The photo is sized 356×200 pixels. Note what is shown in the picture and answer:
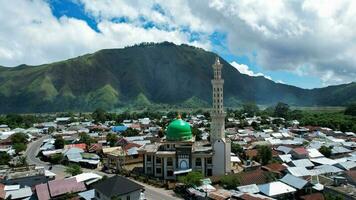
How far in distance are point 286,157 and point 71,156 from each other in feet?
122

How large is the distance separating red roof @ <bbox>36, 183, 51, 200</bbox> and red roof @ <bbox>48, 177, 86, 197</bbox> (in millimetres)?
503

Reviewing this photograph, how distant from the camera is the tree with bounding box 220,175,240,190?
3856cm

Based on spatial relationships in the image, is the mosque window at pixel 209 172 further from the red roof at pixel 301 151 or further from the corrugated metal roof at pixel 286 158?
the red roof at pixel 301 151

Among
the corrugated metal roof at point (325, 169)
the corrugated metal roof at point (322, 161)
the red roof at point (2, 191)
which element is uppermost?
the corrugated metal roof at point (322, 161)

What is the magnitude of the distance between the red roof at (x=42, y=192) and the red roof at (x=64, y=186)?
1.65 feet

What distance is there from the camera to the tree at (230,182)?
38562 millimetres

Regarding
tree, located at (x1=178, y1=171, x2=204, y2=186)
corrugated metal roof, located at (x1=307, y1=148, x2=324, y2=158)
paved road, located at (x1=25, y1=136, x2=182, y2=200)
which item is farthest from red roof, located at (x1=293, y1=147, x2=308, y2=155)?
paved road, located at (x1=25, y1=136, x2=182, y2=200)

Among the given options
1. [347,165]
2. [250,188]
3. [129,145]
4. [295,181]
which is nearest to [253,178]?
[250,188]

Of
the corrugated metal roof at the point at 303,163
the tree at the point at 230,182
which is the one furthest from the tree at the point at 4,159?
→ the corrugated metal roof at the point at 303,163

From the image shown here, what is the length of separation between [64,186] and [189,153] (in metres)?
16.9

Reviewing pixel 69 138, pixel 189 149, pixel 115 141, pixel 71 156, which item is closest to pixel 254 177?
pixel 189 149

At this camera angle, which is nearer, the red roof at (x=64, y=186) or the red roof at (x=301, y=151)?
the red roof at (x=64, y=186)

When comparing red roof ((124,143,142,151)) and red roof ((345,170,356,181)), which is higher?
red roof ((124,143,142,151))

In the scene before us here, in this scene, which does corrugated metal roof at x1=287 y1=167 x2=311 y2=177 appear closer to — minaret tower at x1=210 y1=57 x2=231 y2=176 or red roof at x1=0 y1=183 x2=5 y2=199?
minaret tower at x1=210 y1=57 x2=231 y2=176
